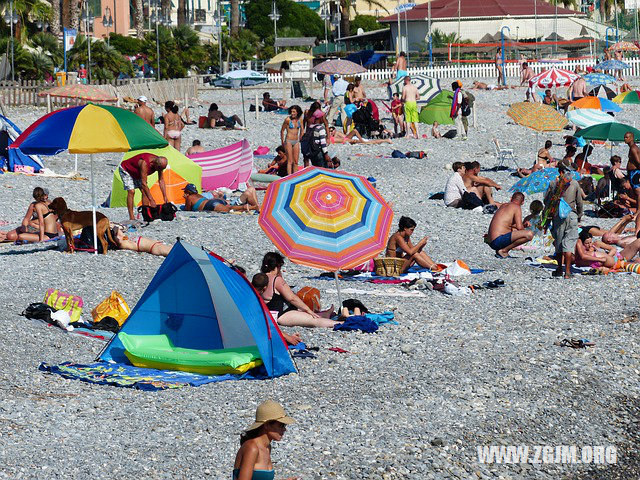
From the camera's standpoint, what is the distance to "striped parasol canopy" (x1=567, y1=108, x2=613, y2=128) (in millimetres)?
21844

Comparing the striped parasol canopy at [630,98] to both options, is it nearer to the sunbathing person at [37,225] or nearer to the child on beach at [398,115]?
the child on beach at [398,115]

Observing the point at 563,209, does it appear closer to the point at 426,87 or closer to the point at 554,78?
the point at 426,87

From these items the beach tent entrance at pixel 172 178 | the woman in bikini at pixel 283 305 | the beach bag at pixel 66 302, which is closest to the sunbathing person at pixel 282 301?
the woman in bikini at pixel 283 305

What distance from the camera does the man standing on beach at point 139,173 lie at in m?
15.4

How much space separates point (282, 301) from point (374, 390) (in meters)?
1.95

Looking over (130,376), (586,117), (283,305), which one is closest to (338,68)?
(586,117)

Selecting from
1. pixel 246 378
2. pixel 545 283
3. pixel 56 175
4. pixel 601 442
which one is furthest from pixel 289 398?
pixel 56 175

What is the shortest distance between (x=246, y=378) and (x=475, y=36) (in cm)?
5740

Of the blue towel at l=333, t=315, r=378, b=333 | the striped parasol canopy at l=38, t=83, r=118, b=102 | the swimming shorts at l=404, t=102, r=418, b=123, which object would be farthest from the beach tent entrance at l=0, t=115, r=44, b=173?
the blue towel at l=333, t=315, r=378, b=333

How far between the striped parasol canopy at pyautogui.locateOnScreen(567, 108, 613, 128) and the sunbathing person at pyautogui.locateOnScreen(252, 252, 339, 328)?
12065 millimetres

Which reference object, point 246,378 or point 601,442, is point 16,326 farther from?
point 601,442

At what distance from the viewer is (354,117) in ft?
86.8

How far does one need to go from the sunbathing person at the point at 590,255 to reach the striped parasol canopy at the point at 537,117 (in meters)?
6.58

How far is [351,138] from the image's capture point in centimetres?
2584
